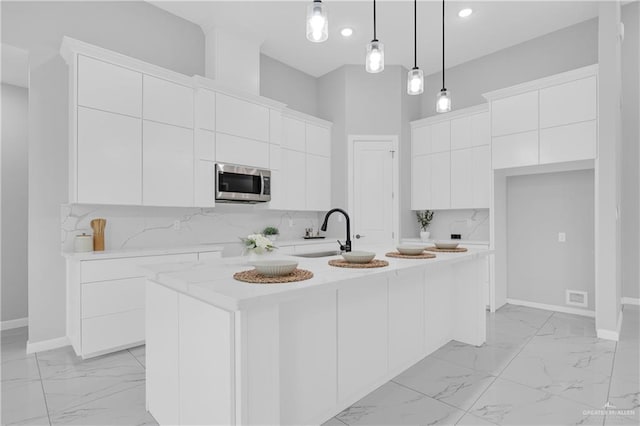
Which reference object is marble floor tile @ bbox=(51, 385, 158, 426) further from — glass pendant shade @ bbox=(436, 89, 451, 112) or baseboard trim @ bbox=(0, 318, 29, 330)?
glass pendant shade @ bbox=(436, 89, 451, 112)

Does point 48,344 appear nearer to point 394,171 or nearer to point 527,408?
point 527,408

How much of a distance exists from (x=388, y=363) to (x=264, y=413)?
120 centimetres

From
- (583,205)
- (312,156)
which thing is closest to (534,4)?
(583,205)

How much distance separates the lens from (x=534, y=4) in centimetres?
368

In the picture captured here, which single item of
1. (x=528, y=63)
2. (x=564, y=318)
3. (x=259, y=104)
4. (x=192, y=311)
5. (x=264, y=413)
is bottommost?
(x=564, y=318)

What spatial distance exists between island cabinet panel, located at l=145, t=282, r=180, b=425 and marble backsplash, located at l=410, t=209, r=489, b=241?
4.23 m

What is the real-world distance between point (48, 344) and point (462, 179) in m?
4.88

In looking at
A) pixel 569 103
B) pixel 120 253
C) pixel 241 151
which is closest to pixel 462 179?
pixel 569 103

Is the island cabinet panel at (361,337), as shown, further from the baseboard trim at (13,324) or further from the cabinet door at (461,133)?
the baseboard trim at (13,324)

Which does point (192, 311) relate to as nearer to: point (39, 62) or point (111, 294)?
point (111, 294)

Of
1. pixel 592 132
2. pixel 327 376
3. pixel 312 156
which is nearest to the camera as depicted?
pixel 327 376

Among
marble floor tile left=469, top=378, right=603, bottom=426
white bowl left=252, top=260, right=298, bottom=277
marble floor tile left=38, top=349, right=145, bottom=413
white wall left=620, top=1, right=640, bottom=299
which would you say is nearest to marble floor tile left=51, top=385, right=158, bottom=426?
marble floor tile left=38, top=349, right=145, bottom=413

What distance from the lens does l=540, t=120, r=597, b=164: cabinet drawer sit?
10.9 feet

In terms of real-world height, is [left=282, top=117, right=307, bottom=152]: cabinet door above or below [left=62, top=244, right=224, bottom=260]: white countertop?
above
